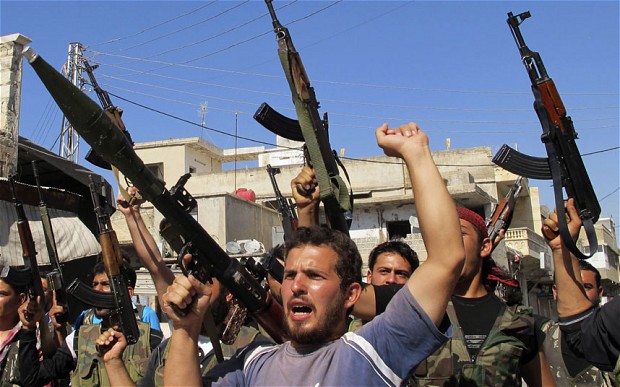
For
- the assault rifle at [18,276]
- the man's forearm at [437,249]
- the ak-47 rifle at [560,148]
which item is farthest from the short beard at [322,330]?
the assault rifle at [18,276]

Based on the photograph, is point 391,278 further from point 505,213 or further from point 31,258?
point 31,258

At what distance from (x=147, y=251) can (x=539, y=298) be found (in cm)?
3562

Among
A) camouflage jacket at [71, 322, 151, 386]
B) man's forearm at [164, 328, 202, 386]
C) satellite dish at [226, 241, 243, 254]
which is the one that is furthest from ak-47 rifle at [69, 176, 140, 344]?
satellite dish at [226, 241, 243, 254]

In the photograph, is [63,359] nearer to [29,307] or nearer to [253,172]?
[29,307]

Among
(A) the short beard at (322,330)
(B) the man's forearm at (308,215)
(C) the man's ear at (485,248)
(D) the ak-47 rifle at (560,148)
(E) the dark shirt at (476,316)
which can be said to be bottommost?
→ (E) the dark shirt at (476,316)

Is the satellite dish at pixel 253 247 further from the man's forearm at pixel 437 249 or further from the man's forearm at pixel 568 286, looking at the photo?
the man's forearm at pixel 437 249

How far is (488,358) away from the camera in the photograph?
3.49 metres

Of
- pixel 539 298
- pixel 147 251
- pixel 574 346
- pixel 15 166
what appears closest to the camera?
pixel 574 346

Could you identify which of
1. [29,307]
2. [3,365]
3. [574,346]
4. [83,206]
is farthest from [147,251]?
[83,206]

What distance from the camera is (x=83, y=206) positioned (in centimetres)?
1211

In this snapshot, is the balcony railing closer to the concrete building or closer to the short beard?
the concrete building

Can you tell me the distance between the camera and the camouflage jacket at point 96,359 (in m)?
4.55

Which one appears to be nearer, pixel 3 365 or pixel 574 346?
pixel 574 346

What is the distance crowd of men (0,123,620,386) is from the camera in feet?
7.77
